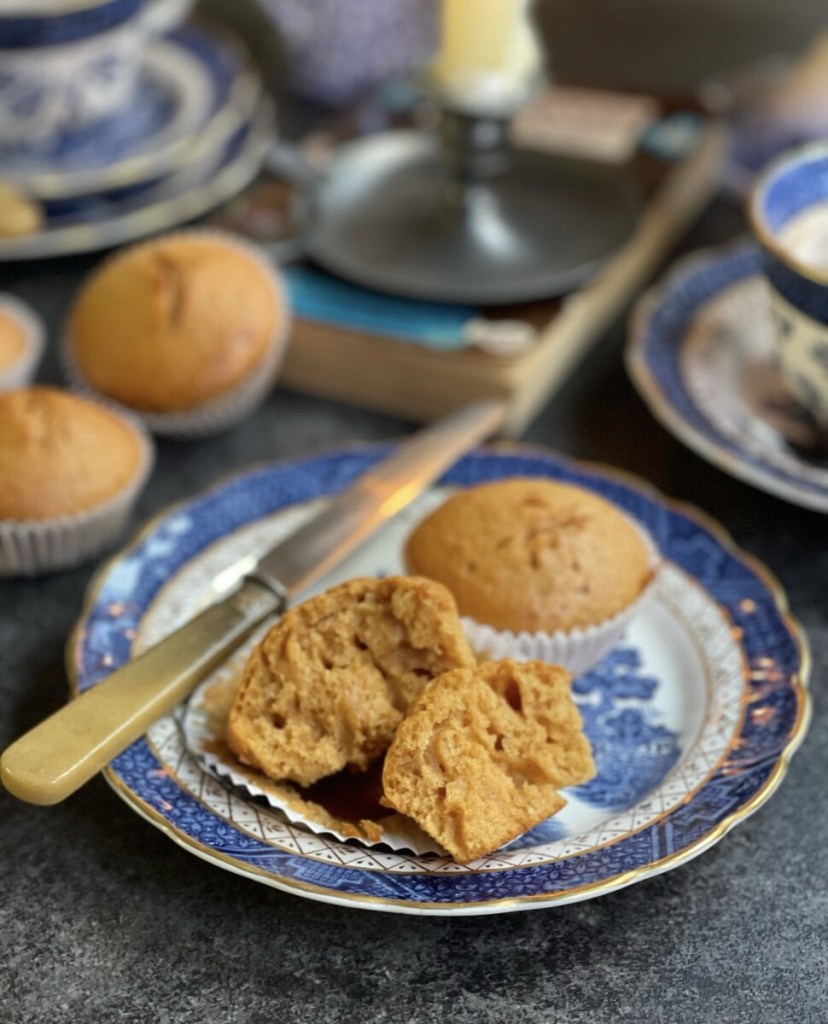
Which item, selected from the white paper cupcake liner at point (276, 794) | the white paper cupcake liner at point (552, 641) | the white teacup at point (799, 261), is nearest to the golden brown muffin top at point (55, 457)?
the white paper cupcake liner at point (276, 794)

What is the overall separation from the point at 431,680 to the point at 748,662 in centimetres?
28

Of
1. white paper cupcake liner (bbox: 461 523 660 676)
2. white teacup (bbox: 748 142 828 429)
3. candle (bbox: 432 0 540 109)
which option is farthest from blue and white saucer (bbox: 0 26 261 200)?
white paper cupcake liner (bbox: 461 523 660 676)

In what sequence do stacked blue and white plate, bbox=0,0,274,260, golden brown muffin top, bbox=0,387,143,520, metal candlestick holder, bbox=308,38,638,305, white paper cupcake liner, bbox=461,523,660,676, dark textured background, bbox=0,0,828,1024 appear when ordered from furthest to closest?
1. stacked blue and white plate, bbox=0,0,274,260
2. metal candlestick holder, bbox=308,38,638,305
3. golden brown muffin top, bbox=0,387,143,520
4. white paper cupcake liner, bbox=461,523,660,676
5. dark textured background, bbox=0,0,828,1024

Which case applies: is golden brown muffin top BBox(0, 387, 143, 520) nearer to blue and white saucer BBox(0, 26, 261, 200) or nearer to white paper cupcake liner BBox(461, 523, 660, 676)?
white paper cupcake liner BBox(461, 523, 660, 676)

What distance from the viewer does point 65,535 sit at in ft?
3.54

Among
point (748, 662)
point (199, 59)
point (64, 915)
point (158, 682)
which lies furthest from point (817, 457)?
point (199, 59)

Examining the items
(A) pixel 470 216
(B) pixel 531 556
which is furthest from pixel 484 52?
(B) pixel 531 556

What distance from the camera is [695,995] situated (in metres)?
0.75

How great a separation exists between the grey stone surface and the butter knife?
84 mm

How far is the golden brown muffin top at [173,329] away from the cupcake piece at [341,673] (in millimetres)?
444

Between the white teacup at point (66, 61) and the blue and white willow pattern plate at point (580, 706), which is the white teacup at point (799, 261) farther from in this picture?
the white teacup at point (66, 61)

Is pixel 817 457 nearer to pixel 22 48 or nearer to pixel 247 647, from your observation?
pixel 247 647

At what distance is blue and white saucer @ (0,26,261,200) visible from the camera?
5.01 ft

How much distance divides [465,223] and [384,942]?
0.88 m
